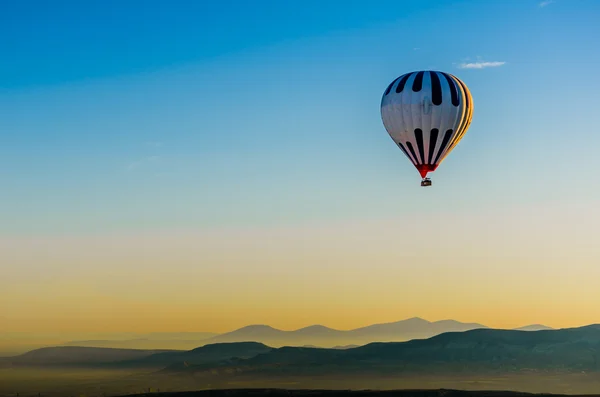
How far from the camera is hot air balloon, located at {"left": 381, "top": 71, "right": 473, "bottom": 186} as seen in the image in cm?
7531

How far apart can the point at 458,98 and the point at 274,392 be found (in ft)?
97.4

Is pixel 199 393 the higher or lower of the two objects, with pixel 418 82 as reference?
lower

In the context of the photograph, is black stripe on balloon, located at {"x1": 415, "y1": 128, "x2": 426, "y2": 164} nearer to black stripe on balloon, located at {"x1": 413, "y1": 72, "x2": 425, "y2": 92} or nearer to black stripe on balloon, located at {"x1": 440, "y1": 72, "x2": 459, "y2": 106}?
black stripe on balloon, located at {"x1": 413, "y1": 72, "x2": 425, "y2": 92}

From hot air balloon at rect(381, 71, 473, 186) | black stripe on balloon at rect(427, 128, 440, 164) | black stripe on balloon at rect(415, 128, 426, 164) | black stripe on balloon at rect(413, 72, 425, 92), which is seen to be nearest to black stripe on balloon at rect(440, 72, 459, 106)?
hot air balloon at rect(381, 71, 473, 186)

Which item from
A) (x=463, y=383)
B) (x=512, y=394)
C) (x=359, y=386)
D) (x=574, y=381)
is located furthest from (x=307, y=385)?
(x=512, y=394)

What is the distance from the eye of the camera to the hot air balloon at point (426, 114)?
75.3 m

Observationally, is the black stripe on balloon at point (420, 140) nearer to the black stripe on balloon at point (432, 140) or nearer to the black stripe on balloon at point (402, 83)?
the black stripe on balloon at point (432, 140)

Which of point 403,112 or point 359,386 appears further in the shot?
point 359,386

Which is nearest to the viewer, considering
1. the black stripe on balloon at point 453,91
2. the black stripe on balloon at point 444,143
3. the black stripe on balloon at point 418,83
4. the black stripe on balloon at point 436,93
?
the black stripe on balloon at point 436,93

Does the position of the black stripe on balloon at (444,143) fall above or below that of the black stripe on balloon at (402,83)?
below

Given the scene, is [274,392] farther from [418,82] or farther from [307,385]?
[307,385]

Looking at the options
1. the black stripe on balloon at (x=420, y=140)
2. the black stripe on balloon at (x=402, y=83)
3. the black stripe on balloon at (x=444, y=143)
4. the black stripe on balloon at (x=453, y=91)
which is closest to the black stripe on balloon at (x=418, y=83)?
the black stripe on balloon at (x=402, y=83)

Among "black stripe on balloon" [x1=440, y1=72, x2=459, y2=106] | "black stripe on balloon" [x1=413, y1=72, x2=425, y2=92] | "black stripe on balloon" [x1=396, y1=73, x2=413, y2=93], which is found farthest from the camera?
"black stripe on balloon" [x1=396, y1=73, x2=413, y2=93]

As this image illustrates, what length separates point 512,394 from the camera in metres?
89.3
